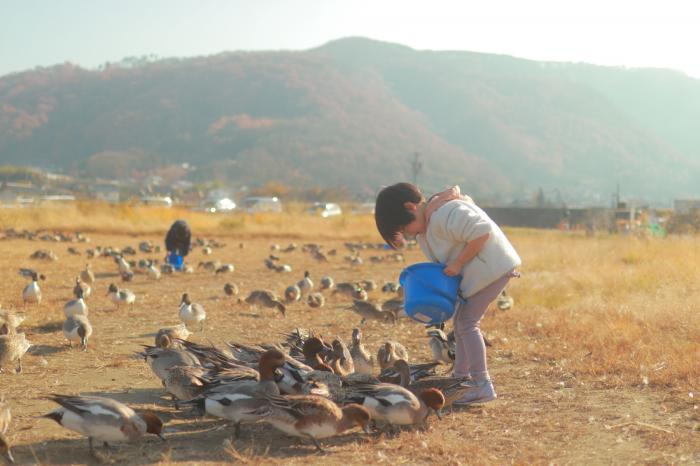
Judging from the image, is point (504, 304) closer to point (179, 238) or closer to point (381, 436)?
point (381, 436)

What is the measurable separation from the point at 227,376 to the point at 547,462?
8.98ft

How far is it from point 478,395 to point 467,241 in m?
1.45

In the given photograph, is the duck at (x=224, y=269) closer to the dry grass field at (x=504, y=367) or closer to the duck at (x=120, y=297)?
the dry grass field at (x=504, y=367)

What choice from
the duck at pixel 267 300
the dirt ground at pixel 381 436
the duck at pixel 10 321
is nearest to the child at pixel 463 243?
the dirt ground at pixel 381 436

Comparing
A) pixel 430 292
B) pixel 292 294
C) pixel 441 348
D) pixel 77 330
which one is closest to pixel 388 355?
pixel 441 348

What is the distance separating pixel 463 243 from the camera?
679 centimetres

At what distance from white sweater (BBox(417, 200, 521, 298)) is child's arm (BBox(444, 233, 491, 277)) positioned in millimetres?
48

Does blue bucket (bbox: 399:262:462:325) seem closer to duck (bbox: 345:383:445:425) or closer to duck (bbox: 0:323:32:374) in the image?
duck (bbox: 345:383:445:425)

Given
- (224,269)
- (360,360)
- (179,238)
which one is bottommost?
(224,269)

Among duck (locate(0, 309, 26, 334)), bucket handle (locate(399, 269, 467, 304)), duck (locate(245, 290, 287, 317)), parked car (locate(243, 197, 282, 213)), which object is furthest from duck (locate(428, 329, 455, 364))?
parked car (locate(243, 197, 282, 213))

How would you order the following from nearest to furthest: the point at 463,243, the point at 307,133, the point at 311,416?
the point at 311,416 → the point at 463,243 → the point at 307,133

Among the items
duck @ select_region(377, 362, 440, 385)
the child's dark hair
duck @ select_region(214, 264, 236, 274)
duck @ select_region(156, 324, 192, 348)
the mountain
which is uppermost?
the mountain

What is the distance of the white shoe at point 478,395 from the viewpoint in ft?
22.6

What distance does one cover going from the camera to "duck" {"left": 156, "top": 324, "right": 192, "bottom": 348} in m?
8.59
